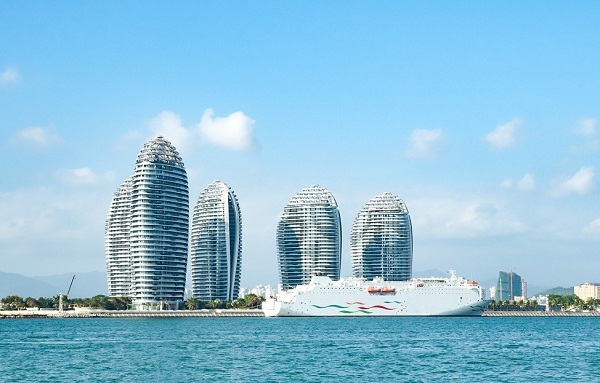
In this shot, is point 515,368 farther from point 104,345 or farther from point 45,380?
point 104,345

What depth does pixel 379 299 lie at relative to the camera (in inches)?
7372

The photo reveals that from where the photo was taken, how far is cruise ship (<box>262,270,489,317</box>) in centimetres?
18525

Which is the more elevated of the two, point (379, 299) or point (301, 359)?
point (379, 299)

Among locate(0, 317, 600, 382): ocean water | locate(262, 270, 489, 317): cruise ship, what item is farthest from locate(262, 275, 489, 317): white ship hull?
locate(0, 317, 600, 382): ocean water

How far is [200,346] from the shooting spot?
284 ft

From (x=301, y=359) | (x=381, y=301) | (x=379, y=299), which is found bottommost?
(x=301, y=359)

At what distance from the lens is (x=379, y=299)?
614 feet

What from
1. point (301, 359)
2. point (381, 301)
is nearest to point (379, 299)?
point (381, 301)

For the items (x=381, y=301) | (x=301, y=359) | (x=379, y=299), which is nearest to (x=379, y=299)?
(x=379, y=299)

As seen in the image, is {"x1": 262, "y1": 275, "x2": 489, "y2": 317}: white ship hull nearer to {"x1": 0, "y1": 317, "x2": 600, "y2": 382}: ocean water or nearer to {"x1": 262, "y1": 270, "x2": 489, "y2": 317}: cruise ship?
{"x1": 262, "y1": 270, "x2": 489, "y2": 317}: cruise ship

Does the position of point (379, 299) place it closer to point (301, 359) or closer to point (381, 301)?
point (381, 301)

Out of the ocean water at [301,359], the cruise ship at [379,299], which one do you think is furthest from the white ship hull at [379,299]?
the ocean water at [301,359]

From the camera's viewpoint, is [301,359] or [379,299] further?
[379,299]

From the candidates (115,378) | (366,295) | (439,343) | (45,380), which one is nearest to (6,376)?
(45,380)
